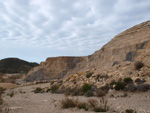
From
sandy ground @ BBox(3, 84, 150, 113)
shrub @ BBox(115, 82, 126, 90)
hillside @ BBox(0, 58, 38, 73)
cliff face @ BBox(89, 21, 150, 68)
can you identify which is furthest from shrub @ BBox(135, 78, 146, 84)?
hillside @ BBox(0, 58, 38, 73)

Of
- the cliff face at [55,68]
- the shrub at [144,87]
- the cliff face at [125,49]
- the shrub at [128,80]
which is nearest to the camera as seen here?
the shrub at [144,87]

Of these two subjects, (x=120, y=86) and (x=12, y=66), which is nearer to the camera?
(x=120, y=86)

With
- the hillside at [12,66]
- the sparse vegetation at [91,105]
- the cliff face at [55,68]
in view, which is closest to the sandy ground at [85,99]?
the sparse vegetation at [91,105]

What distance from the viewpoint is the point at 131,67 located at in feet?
40.3

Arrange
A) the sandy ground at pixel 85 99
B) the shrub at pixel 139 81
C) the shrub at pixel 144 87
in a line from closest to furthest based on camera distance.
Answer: the sandy ground at pixel 85 99, the shrub at pixel 144 87, the shrub at pixel 139 81

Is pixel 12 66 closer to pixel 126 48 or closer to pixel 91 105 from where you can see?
pixel 126 48

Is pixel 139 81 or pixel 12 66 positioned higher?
pixel 12 66

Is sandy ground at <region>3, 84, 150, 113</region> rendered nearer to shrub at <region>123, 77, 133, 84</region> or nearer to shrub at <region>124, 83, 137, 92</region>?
shrub at <region>124, 83, 137, 92</region>

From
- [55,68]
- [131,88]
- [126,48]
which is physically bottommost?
[131,88]

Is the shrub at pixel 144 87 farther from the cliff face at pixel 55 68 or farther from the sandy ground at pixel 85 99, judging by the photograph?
the cliff face at pixel 55 68

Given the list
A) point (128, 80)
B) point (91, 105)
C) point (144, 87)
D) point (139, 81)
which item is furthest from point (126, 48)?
point (91, 105)

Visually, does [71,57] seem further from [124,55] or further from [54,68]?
[124,55]

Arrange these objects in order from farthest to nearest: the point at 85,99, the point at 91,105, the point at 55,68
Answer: the point at 55,68 < the point at 85,99 < the point at 91,105

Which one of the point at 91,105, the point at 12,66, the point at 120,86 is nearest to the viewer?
the point at 91,105
